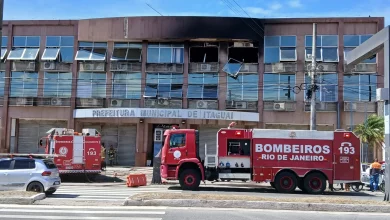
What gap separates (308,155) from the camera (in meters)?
19.8

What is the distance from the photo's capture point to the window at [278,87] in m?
35.3

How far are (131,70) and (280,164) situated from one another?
19671 millimetres

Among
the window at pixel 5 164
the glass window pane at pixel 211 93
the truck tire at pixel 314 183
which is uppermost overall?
the glass window pane at pixel 211 93

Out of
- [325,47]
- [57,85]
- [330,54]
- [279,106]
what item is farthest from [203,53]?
[57,85]

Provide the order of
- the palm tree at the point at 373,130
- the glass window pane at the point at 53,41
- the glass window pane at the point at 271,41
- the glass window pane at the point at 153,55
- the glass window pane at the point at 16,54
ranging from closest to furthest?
1. the palm tree at the point at 373,130
2. the glass window pane at the point at 271,41
3. the glass window pane at the point at 153,55
4. the glass window pane at the point at 16,54
5. the glass window pane at the point at 53,41

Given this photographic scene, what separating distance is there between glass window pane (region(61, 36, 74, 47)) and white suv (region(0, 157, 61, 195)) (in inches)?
894

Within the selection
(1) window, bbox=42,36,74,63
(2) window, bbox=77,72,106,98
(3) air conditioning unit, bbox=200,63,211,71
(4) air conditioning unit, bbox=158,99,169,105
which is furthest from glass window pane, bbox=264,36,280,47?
(1) window, bbox=42,36,74,63

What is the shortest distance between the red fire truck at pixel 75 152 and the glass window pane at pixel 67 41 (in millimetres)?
14842

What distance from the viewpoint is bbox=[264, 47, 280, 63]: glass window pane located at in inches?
1403

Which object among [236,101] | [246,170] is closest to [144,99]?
[236,101]

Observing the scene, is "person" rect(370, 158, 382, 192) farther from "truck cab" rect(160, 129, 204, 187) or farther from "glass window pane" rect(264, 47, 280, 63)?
"glass window pane" rect(264, 47, 280, 63)

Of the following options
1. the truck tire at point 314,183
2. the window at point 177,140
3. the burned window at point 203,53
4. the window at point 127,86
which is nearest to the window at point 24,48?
the window at point 127,86

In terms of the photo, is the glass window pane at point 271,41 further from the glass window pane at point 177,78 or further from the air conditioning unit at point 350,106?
the glass window pane at point 177,78

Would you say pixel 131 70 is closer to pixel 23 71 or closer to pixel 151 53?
pixel 151 53
